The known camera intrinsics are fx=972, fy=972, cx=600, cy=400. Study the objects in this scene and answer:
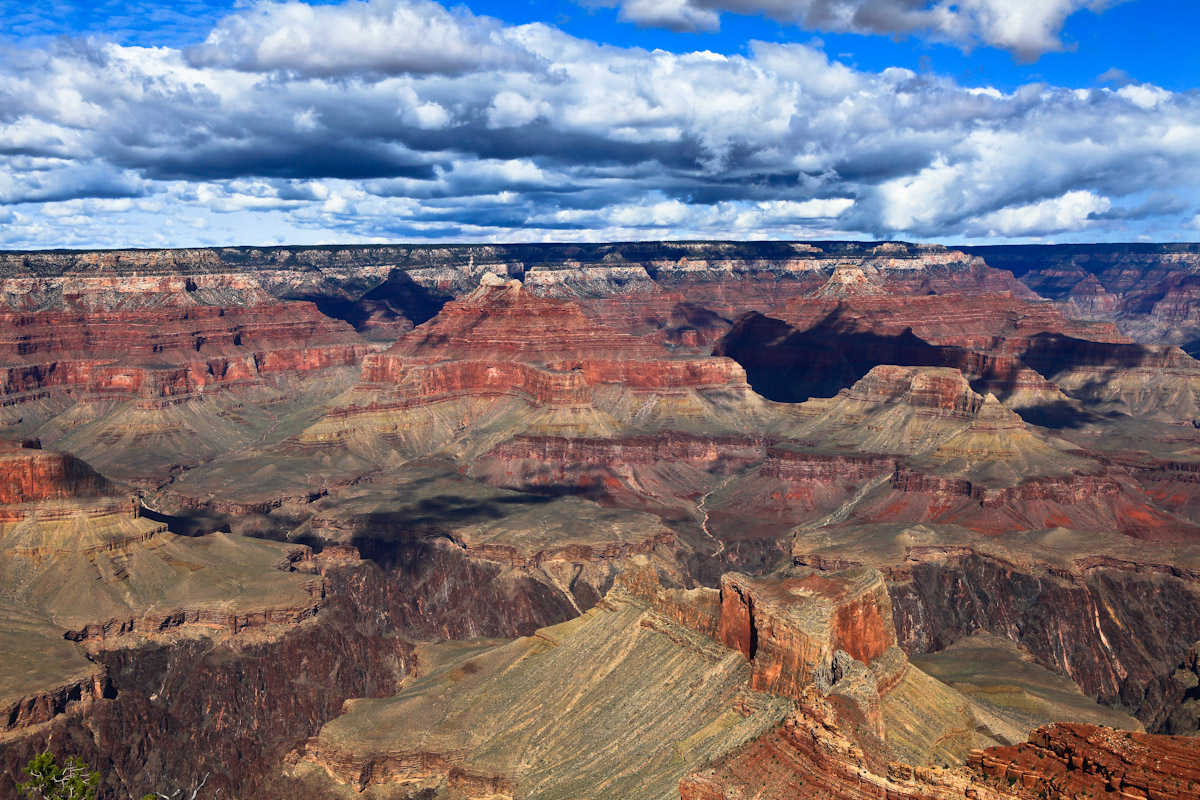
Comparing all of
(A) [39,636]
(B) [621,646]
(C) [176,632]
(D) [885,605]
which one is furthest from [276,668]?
(D) [885,605]

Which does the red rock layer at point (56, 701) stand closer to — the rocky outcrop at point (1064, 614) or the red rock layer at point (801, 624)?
the red rock layer at point (801, 624)

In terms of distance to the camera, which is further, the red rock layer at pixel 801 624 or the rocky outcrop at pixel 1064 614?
the rocky outcrop at pixel 1064 614

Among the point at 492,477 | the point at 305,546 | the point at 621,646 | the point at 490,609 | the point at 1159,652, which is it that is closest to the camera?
the point at 621,646

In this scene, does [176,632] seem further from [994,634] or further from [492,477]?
[994,634]

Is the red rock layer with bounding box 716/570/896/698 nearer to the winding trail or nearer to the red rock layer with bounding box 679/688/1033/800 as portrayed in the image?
the red rock layer with bounding box 679/688/1033/800

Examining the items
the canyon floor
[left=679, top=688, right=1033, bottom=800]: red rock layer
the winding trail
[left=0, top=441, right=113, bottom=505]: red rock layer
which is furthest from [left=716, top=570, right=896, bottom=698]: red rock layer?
[left=0, top=441, right=113, bottom=505]: red rock layer

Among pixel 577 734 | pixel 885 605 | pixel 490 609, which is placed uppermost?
pixel 885 605

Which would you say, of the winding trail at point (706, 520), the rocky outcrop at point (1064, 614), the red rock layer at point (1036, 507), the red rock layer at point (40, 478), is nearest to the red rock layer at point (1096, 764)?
the rocky outcrop at point (1064, 614)

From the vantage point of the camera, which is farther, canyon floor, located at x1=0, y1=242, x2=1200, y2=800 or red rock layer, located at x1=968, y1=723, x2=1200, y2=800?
canyon floor, located at x1=0, y1=242, x2=1200, y2=800
